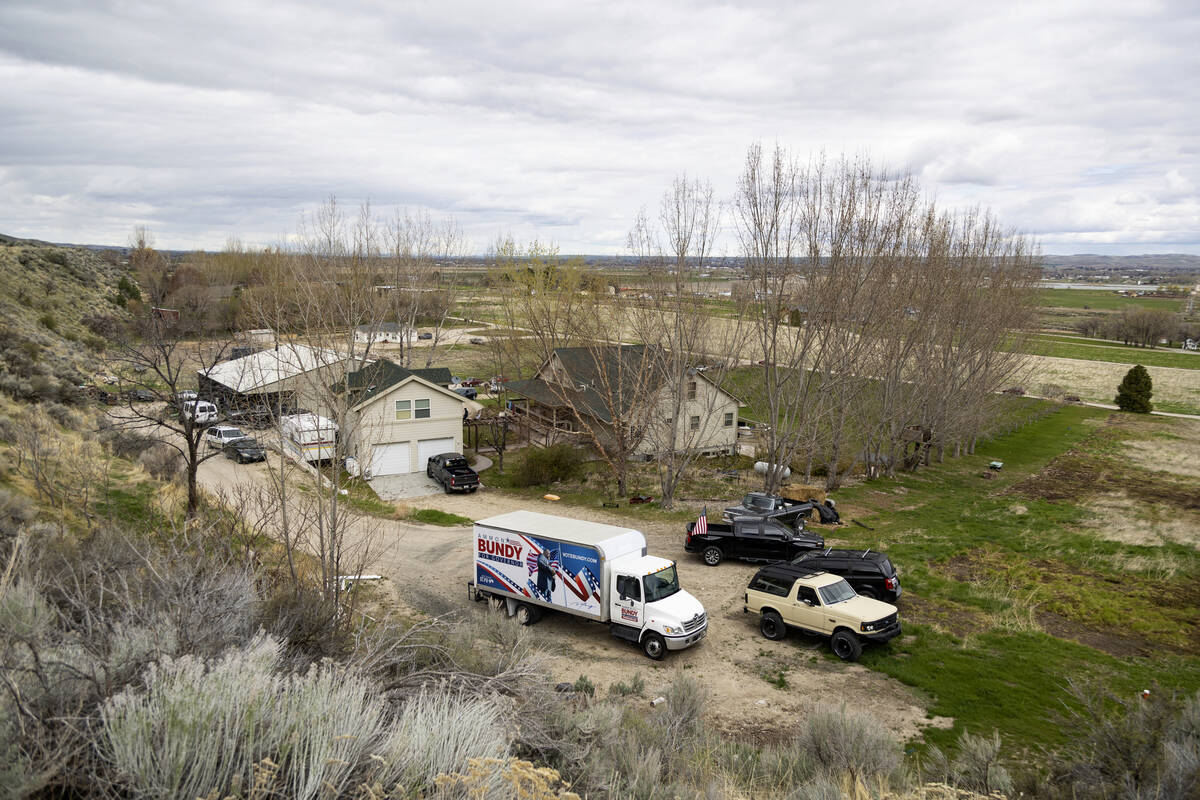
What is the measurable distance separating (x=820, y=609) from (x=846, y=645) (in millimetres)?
857

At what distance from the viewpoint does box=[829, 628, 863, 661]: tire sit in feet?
45.2

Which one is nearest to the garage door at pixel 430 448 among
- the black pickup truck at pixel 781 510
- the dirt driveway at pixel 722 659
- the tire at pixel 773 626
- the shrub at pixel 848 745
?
the dirt driveway at pixel 722 659

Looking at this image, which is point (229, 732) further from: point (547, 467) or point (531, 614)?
point (547, 467)

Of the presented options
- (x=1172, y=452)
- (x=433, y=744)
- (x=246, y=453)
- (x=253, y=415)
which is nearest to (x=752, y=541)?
(x=253, y=415)

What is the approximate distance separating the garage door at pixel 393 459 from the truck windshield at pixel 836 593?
22.8 meters

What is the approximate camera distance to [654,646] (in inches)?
548

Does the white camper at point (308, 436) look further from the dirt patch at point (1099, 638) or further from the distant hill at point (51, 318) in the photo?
the dirt patch at point (1099, 638)

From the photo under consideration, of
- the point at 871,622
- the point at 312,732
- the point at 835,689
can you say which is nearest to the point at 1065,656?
the point at 871,622

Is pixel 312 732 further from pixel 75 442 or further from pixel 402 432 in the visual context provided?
pixel 402 432

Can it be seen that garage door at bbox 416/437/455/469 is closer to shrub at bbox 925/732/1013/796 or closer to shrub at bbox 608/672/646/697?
shrub at bbox 608/672/646/697

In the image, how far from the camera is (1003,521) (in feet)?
84.7

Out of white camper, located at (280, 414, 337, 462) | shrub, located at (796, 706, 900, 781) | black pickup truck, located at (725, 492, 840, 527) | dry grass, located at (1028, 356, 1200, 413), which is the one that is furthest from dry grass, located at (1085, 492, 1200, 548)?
dry grass, located at (1028, 356, 1200, 413)

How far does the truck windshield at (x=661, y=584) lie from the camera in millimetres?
14086

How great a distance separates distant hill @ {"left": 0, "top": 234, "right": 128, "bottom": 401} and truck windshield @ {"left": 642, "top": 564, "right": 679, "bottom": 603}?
28910 millimetres
